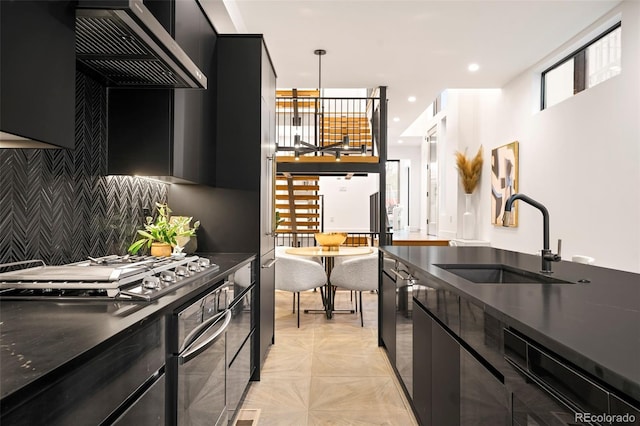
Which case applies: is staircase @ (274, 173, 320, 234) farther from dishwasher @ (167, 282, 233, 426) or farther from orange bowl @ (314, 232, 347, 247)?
dishwasher @ (167, 282, 233, 426)

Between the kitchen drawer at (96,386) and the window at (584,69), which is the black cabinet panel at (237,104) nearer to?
the kitchen drawer at (96,386)

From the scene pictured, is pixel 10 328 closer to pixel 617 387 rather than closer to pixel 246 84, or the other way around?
pixel 617 387

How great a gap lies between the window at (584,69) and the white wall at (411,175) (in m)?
6.73

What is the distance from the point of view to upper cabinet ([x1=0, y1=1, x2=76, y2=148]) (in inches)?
38.7

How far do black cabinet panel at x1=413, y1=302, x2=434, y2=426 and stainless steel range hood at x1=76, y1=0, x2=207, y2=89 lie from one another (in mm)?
1651

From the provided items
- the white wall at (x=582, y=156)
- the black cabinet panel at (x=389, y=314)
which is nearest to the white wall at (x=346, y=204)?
the white wall at (x=582, y=156)

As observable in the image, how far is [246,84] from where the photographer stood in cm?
301

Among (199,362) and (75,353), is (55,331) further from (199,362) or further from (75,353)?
(199,362)

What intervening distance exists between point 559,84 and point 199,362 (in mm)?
5258

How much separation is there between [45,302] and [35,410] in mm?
681

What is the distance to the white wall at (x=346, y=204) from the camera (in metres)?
10.6

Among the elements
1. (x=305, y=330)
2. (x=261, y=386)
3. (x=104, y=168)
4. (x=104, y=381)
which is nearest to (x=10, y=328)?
(x=104, y=381)

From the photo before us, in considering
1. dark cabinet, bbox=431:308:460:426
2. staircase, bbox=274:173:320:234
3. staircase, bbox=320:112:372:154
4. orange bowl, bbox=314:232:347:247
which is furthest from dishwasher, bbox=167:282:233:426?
staircase, bbox=320:112:372:154

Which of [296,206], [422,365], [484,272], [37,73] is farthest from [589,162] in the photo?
[296,206]
